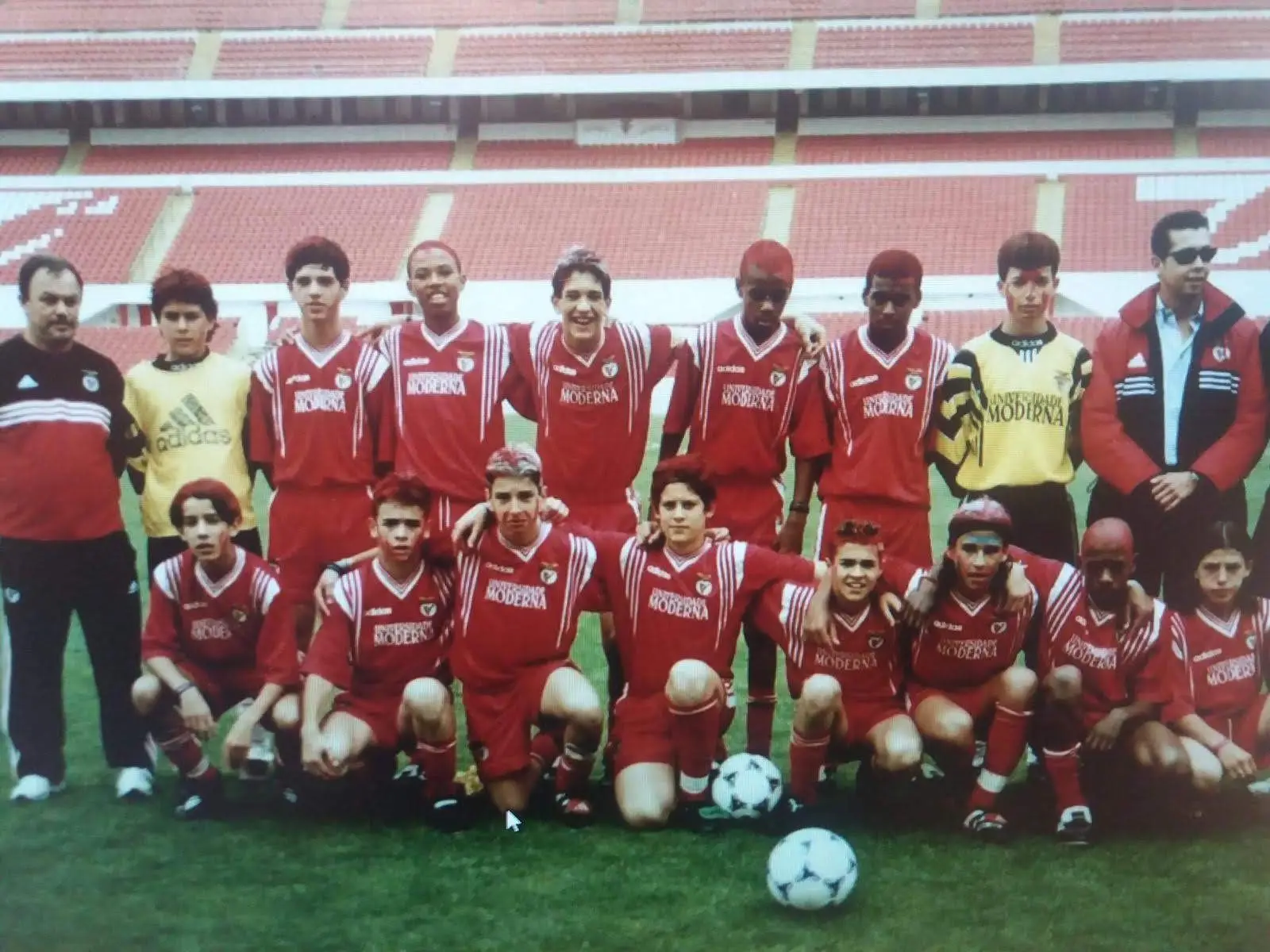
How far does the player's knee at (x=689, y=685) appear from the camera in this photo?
101 inches

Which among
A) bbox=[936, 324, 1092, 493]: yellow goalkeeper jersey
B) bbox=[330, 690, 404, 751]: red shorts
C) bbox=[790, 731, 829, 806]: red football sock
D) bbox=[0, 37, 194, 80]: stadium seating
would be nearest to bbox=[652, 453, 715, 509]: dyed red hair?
bbox=[790, 731, 829, 806]: red football sock

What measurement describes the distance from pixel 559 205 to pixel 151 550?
3921 millimetres

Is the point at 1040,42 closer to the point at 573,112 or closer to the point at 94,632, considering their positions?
the point at 573,112

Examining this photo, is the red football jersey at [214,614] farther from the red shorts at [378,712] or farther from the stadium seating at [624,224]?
the stadium seating at [624,224]

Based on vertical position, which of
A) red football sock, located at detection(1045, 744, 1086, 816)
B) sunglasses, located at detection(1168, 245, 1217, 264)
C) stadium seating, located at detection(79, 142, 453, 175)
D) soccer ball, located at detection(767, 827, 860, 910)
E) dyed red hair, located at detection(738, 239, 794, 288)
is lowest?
soccer ball, located at detection(767, 827, 860, 910)

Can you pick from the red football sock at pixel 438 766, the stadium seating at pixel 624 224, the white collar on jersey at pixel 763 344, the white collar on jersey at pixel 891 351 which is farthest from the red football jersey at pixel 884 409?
the stadium seating at pixel 624 224

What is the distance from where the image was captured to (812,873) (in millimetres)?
2250

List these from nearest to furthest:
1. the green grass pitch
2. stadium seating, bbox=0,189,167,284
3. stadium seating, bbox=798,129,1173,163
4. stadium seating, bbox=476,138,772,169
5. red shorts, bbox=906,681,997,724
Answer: the green grass pitch < red shorts, bbox=906,681,997,724 < stadium seating, bbox=0,189,167,284 < stadium seating, bbox=476,138,772,169 < stadium seating, bbox=798,129,1173,163

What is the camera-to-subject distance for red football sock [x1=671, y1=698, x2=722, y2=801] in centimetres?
261

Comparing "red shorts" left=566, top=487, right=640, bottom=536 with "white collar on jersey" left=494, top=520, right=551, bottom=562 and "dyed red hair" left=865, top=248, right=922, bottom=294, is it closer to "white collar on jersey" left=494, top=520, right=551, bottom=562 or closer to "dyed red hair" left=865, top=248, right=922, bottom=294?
"white collar on jersey" left=494, top=520, right=551, bottom=562

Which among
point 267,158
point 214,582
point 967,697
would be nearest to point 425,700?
point 214,582

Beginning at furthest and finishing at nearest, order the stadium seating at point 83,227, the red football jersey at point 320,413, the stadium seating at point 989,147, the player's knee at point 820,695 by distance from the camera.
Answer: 1. the stadium seating at point 989,147
2. the stadium seating at point 83,227
3. the red football jersey at point 320,413
4. the player's knee at point 820,695

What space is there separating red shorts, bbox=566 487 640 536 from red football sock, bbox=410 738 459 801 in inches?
27.4

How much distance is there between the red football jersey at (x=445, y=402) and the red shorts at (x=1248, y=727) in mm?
1844
